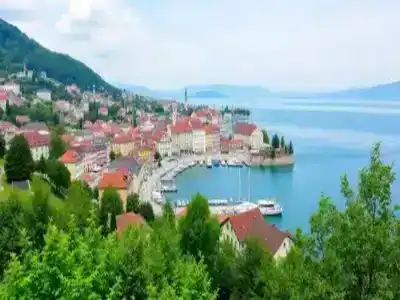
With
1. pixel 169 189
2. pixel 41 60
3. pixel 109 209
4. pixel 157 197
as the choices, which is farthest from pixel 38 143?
pixel 41 60

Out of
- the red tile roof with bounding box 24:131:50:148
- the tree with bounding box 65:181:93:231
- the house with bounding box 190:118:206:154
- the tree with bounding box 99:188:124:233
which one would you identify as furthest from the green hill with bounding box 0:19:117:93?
the tree with bounding box 65:181:93:231

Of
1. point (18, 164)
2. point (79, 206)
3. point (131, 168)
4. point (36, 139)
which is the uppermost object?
point (36, 139)

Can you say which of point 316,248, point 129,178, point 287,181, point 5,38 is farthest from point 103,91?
point 316,248

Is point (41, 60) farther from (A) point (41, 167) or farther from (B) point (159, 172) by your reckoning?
(A) point (41, 167)

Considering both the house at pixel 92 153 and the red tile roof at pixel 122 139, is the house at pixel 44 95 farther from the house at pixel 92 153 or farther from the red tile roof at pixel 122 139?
the house at pixel 92 153

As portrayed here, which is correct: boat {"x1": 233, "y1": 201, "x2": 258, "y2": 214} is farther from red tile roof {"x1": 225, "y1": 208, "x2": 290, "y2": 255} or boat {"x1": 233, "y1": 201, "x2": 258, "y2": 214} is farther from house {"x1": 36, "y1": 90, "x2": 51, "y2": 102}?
house {"x1": 36, "y1": 90, "x2": 51, "y2": 102}

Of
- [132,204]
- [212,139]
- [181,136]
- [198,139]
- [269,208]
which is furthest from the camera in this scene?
[212,139]

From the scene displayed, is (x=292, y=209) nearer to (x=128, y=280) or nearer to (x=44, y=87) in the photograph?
(x=128, y=280)
